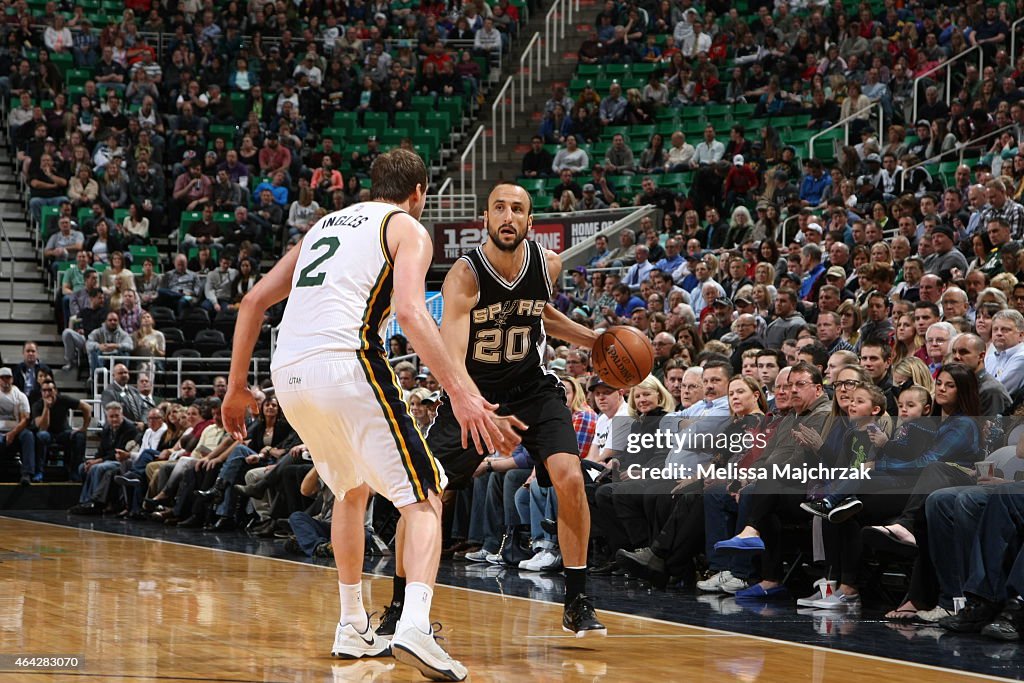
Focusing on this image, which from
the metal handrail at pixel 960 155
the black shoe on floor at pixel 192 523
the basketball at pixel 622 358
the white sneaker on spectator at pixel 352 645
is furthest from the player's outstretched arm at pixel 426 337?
the metal handrail at pixel 960 155

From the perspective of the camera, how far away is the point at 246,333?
426 centimetres

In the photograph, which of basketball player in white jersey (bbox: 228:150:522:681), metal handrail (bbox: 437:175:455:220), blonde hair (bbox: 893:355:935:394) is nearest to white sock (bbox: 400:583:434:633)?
basketball player in white jersey (bbox: 228:150:522:681)

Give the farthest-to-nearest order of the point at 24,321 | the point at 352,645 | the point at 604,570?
1. the point at 24,321
2. the point at 604,570
3. the point at 352,645

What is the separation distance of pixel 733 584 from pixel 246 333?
3.44 m

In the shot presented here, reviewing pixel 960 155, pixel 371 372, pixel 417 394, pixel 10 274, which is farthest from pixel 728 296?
pixel 10 274

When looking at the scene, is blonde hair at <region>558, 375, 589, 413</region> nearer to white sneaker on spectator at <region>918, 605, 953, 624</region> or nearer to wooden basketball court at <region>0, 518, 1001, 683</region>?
wooden basketball court at <region>0, 518, 1001, 683</region>

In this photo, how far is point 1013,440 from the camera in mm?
5793

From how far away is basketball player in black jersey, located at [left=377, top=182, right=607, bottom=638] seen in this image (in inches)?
200

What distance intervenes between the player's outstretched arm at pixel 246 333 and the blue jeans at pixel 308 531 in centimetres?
456

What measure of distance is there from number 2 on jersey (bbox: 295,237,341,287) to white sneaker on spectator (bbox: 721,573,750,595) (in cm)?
338

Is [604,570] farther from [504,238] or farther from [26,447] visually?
[26,447]

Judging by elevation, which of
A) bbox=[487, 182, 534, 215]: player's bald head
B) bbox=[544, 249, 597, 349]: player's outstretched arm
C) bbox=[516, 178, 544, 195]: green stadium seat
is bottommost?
bbox=[544, 249, 597, 349]: player's outstretched arm

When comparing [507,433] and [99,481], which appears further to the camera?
[99,481]

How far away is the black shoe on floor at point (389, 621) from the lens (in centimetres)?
495
